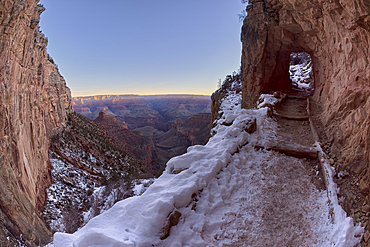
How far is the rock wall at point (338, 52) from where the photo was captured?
3727 millimetres

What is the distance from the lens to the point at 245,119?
6855 millimetres

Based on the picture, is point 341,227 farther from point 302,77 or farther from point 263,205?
point 302,77

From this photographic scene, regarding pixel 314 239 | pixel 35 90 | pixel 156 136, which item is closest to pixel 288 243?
pixel 314 239

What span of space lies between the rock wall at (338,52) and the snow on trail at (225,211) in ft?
3.08

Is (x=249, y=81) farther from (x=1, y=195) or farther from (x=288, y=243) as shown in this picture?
(x=1, y=195)

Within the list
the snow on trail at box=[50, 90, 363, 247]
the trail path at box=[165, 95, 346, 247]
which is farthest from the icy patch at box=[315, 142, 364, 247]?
the trail path at box=[165, 95, 346, 247]

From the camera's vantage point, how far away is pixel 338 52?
627cm

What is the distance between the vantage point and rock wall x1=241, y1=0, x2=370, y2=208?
3727 mm

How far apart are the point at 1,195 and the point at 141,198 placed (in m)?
6.64

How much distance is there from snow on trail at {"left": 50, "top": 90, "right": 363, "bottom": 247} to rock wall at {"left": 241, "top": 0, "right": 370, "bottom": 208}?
3.08ft

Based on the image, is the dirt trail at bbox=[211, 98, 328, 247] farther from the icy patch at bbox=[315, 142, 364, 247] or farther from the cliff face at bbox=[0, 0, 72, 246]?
the cliff face at bbox=[0, 0, 72, 246]

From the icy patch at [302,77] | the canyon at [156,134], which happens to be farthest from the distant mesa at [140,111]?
the icy patch at [302,77]

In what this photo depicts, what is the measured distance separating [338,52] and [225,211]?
6550 mm

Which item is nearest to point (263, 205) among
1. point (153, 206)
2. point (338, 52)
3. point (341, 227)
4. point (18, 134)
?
point (341, 227)
